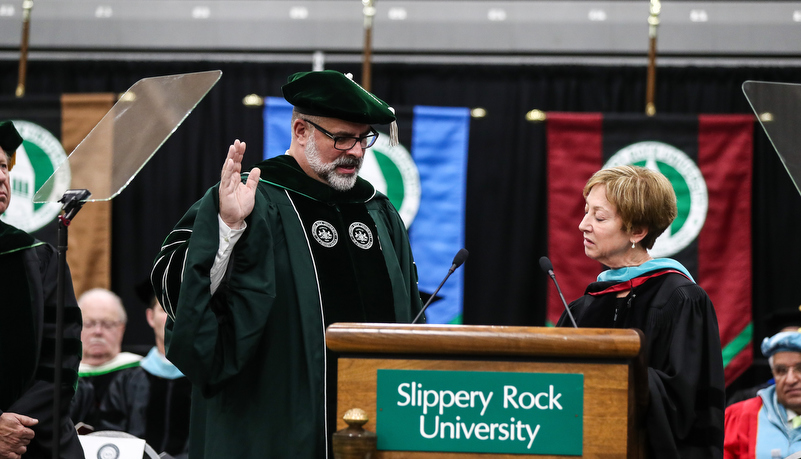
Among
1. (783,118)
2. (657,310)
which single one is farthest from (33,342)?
(783,118)

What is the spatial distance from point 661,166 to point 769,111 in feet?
7.72

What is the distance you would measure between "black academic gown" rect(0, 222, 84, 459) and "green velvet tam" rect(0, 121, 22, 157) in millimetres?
282

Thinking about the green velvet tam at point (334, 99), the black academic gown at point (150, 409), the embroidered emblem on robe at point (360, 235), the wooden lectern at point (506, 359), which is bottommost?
the black academic gown at point (150, 409)

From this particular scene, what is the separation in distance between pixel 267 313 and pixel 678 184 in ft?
12.3

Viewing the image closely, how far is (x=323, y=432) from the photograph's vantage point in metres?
2.51

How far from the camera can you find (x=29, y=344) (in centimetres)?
294

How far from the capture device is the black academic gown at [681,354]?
2246mm

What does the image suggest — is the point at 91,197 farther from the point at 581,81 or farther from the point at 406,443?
the point at 581,81

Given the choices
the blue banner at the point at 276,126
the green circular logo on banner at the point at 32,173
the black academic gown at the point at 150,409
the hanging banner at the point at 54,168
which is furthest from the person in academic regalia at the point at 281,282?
the green circular logo on banner at the point at 32,173

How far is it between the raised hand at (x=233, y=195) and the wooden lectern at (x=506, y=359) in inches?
30.9

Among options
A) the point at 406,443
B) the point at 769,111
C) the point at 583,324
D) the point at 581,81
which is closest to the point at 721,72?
the point at 581,81

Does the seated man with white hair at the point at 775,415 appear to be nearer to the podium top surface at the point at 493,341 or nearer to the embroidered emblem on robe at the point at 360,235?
the embroidered emblem on robe at the point at 360,235

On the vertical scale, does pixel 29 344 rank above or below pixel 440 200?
below

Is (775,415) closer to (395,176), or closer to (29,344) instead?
(395,176)
